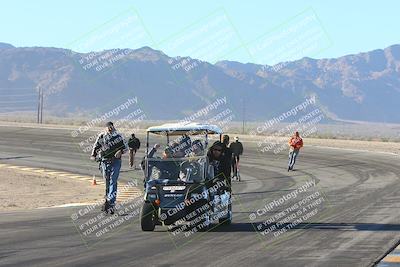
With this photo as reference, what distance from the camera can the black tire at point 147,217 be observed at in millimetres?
12305

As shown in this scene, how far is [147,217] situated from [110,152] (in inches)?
99.5

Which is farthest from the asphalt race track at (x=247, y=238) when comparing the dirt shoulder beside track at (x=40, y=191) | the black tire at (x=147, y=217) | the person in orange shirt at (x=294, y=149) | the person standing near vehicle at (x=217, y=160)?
the person in orange shirt at (x=294, y=149)

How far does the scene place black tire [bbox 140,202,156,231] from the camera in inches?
484

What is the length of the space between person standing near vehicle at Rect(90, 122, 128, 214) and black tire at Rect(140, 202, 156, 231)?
2272 millimetres

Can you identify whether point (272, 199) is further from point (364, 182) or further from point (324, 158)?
point (324, 158)

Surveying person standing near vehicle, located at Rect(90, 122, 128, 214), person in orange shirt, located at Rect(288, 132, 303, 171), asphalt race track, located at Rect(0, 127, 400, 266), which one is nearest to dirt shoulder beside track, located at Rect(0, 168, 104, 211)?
asphalt race track, located at Rect(0, 127, 400, 266)

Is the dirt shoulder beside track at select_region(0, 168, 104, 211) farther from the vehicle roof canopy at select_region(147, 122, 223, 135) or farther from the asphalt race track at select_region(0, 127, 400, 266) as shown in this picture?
the vehicle roof canopy at select_region(147, 122, 223, 135)

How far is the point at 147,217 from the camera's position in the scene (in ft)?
40.5

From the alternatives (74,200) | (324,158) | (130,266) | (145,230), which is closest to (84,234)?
(145,230)

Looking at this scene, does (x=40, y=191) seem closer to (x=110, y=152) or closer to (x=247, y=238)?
(x=110, y=152)

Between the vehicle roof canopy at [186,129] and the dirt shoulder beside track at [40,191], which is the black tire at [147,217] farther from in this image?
the dirt shoulder beside track at [40,191]

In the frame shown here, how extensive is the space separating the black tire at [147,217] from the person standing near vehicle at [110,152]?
2.27 meters

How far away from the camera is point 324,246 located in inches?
427

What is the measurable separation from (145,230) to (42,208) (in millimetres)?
5319
